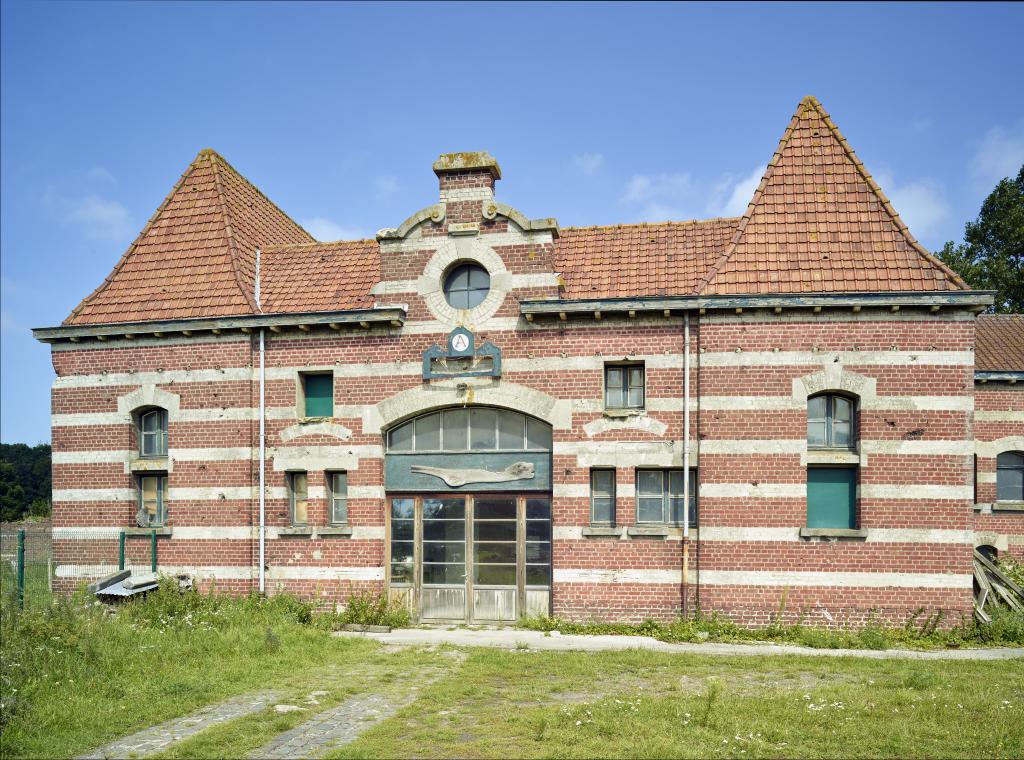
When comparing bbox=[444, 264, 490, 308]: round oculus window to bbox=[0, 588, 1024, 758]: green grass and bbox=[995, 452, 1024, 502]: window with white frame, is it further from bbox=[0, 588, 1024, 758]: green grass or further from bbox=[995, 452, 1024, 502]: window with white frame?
bbox=[995, 452, 1024, 502]: window with white frame

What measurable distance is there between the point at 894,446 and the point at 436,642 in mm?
8594

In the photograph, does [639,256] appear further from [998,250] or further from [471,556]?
[998,250]

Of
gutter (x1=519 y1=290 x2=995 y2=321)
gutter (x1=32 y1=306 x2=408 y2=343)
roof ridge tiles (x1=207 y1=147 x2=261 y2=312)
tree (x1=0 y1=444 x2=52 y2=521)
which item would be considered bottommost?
tree (x1=0 y1=444 x2=52 y2=521)

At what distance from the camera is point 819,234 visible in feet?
52.0

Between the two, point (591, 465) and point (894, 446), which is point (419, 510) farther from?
point (894, 446)

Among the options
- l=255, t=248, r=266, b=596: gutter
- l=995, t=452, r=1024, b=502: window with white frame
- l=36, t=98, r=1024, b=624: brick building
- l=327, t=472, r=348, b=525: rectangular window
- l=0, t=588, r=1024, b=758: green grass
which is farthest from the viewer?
l=995, t=452, r=1024, b=502: window with white frame

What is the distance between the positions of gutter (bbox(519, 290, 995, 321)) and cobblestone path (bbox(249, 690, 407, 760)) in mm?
7558

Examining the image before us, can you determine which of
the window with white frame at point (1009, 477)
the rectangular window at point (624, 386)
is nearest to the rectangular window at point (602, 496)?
the rectangular window at point (624, 386)

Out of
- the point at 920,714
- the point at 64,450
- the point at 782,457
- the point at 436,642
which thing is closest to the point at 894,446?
the point at 782,457

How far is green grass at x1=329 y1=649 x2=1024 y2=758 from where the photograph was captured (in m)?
8.41

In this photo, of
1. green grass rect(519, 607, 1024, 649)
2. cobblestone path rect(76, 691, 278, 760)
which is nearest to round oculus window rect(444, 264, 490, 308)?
green grass rect(519, 607, 1024, 649)

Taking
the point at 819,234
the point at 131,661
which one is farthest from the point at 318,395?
the point at 819,234

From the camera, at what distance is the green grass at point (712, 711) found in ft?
27.6

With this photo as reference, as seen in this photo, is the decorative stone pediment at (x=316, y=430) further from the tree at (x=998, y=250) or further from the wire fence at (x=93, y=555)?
the tree at (x=998, y=250)
